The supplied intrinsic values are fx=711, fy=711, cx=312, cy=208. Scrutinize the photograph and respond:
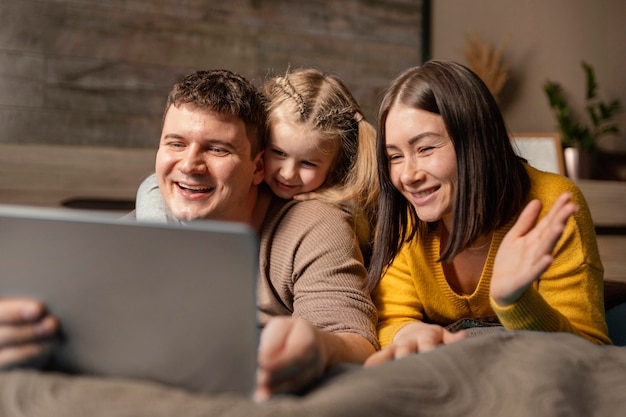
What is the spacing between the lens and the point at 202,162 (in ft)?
4.26

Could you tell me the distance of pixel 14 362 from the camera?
729mm

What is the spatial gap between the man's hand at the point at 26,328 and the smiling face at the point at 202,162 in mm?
582

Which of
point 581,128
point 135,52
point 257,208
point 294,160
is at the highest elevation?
point 135,52

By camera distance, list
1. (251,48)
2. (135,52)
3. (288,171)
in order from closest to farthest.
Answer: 1. (288,171)
2. (135,52)
3. (251,48)

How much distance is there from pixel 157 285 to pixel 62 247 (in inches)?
4.2

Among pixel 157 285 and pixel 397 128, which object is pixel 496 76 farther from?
pixel 157 285

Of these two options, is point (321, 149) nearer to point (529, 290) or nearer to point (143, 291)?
point (529, 290)

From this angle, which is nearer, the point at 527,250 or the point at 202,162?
the point at 527,250

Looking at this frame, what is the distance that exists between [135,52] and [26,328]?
85.4 inches

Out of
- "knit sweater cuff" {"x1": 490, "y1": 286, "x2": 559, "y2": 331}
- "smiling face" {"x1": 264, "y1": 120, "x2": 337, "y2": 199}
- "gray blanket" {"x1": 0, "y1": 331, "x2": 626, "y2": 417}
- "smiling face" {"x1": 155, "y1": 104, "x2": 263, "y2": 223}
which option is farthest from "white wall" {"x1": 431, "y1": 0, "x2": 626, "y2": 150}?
"gray blanket" {"x1": 0, "y1": 331, "x2": 626, "y2": 417}

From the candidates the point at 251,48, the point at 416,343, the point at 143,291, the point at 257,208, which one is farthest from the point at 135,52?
the point at 143,291

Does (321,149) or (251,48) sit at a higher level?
(251,48)

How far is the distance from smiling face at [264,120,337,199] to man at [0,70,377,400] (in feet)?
0.09

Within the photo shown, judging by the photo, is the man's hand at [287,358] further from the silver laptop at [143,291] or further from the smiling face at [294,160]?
the smiling face at [294,160]
